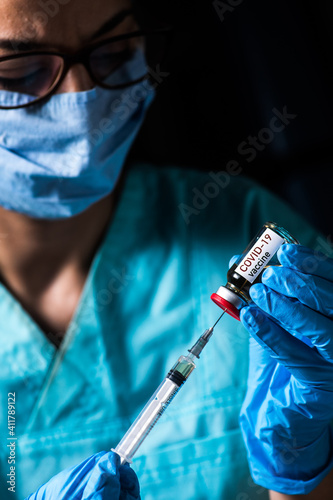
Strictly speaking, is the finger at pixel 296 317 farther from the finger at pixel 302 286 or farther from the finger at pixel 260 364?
the finger at pixel 260 364

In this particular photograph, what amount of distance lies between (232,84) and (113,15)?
1.68ft

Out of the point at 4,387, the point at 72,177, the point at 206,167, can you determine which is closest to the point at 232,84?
the point at 206,167

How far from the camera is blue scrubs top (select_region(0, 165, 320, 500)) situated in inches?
39.8

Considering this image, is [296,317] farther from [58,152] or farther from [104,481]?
[58,152]

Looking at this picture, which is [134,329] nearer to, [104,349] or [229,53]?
[104,349]

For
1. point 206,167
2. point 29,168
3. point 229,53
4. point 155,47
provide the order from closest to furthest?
point 29,168 → point 155,47 → point 229,53 → point 206,167

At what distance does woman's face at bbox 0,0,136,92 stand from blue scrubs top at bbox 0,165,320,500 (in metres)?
0.31

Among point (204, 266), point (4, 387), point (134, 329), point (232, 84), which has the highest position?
point (232, 84)

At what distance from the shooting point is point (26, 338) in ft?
3.42

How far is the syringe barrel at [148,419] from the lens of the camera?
86cm

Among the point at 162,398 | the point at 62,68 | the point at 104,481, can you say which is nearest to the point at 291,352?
the point at 162,398

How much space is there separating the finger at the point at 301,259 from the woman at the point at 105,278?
0.01 meters

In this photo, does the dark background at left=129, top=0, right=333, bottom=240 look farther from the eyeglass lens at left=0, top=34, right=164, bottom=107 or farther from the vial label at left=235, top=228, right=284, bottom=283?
the vial label at left=235, top=228, right=284, bottom=283

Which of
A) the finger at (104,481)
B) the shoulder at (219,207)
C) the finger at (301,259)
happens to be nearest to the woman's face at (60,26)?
the shoulder at (219,207)
